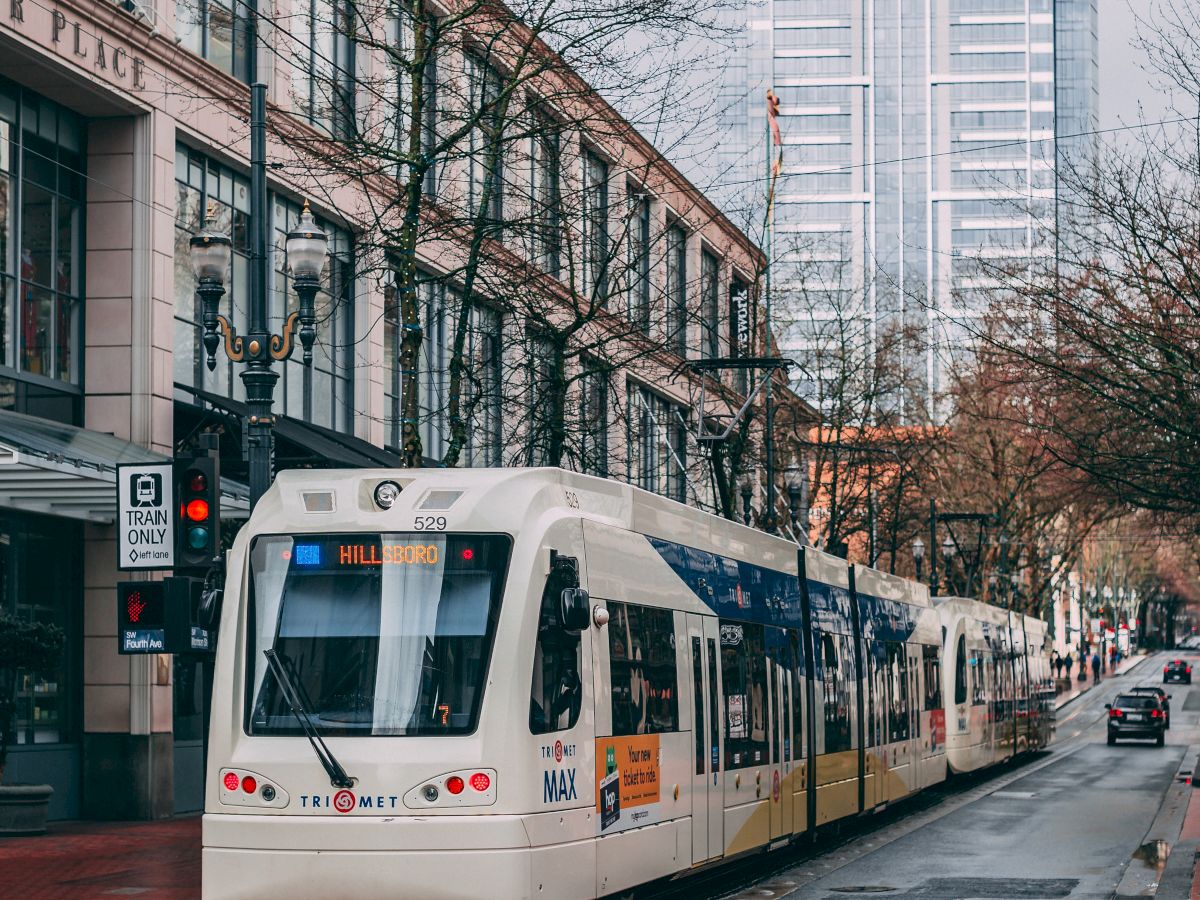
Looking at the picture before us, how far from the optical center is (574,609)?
38.1ft

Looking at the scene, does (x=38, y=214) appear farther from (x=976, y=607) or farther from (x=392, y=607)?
(x=976, y=607)

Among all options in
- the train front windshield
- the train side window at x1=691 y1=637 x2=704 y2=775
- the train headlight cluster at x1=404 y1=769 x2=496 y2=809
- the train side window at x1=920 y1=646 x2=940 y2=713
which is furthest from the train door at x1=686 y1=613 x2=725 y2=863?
the train side window at x1=920 y1=646 x2=940 y2=713

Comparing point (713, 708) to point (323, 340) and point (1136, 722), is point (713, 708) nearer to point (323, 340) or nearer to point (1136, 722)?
point (323, 340)

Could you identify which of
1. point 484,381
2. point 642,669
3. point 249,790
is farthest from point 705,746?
point 484,381

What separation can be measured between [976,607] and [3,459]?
21.0 metres

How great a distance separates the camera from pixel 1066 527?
73250 millimetres

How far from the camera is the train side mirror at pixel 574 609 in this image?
1162 cm

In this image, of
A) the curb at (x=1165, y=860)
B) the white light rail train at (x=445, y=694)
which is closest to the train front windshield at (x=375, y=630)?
the white light rail train at (x=445, y=694)

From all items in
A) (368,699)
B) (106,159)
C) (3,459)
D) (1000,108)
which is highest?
(1000,108)

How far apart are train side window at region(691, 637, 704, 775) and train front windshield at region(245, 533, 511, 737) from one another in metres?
3.59

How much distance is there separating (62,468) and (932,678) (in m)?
15.0

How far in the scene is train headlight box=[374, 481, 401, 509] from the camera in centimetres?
1203

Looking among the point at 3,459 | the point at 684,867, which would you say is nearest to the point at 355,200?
the point at 3,459

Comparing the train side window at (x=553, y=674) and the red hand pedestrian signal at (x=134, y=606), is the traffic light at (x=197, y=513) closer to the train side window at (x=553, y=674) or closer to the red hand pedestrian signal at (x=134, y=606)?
the red hand pedestrian signal at (x=134, y=606)
